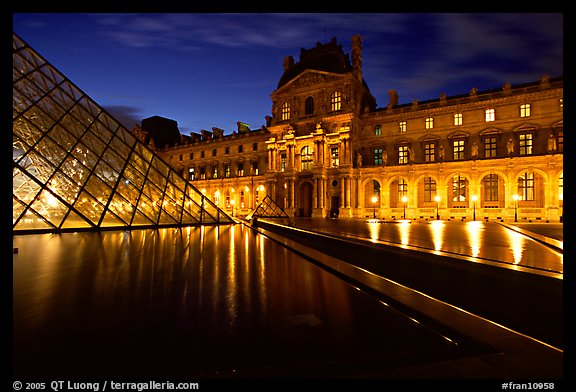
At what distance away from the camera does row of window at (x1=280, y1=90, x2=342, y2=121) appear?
35778 millimetres

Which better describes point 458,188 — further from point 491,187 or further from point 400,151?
point 400,151

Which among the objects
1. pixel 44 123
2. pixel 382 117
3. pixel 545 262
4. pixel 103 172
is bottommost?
pixel 545 262

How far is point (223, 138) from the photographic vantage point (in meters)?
48.4

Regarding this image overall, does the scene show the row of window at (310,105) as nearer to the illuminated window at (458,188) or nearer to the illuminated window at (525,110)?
the illuminated window at (458,188)

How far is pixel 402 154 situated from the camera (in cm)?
3419

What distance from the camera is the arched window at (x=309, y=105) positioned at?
1490 inches

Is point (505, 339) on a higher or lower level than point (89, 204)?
lower

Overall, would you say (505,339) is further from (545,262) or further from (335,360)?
(545,262)

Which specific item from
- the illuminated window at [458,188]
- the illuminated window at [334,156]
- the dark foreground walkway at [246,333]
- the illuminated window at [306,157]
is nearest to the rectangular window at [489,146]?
the illuminated window at [458,188]

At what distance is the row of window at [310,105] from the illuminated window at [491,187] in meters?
17.5

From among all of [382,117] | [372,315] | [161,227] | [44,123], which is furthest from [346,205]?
[372,315]

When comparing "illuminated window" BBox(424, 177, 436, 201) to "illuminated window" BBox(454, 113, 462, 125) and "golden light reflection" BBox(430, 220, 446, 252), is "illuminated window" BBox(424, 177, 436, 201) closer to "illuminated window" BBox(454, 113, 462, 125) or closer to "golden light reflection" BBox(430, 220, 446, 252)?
"illuminated window" BBox(454, 113, 462, 125)
